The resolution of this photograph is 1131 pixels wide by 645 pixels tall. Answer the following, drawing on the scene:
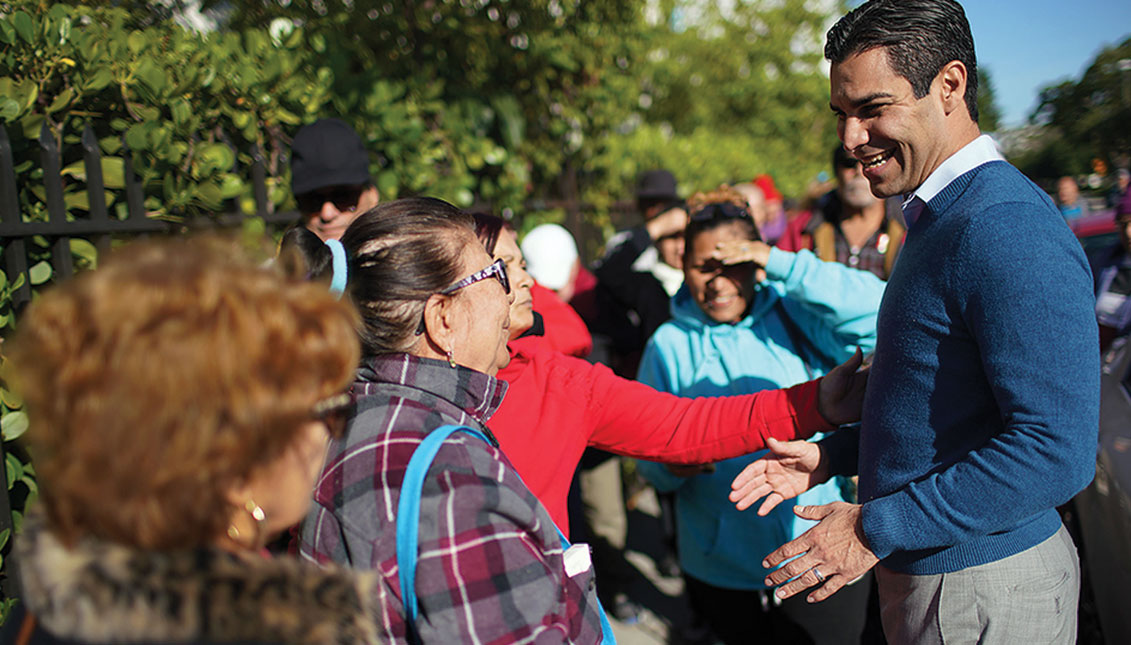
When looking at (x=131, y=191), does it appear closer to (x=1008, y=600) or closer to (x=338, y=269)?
(x=338, y=269)

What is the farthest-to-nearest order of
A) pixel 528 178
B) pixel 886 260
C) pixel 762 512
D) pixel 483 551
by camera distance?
pixel 528 178 → pixel 886 260 → pixel 762 512 → pixel 483 551

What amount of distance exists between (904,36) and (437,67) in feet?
9.90

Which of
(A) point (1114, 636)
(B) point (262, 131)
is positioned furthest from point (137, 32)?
(A) point (1114, 636)

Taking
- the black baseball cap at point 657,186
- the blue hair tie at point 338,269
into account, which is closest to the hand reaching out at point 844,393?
the blue hair tie at point 338,269

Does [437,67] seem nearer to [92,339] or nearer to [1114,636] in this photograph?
[92,339]

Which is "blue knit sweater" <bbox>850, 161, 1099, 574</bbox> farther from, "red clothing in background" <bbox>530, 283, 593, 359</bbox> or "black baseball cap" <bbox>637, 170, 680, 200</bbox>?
"black baseball cap" <bbox>637, 170, 680, 200</bbox>

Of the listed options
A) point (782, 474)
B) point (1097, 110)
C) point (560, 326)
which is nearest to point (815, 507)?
point (782, 474)

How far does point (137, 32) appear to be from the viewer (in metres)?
2.42

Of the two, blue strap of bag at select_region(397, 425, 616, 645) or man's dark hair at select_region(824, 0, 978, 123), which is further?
man's dark hair at select_region(824, 0, 978, 123)

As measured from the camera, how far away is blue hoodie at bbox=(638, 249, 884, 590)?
93.3 inches

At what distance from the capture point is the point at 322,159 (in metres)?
2.85

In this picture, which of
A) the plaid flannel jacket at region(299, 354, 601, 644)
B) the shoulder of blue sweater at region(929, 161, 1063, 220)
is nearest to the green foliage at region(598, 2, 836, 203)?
the shoulder of blue sweater at region(929, 161, 1063, 220)

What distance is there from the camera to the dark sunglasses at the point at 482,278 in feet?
5.08

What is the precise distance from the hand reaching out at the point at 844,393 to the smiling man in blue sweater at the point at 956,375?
10.2 inches
